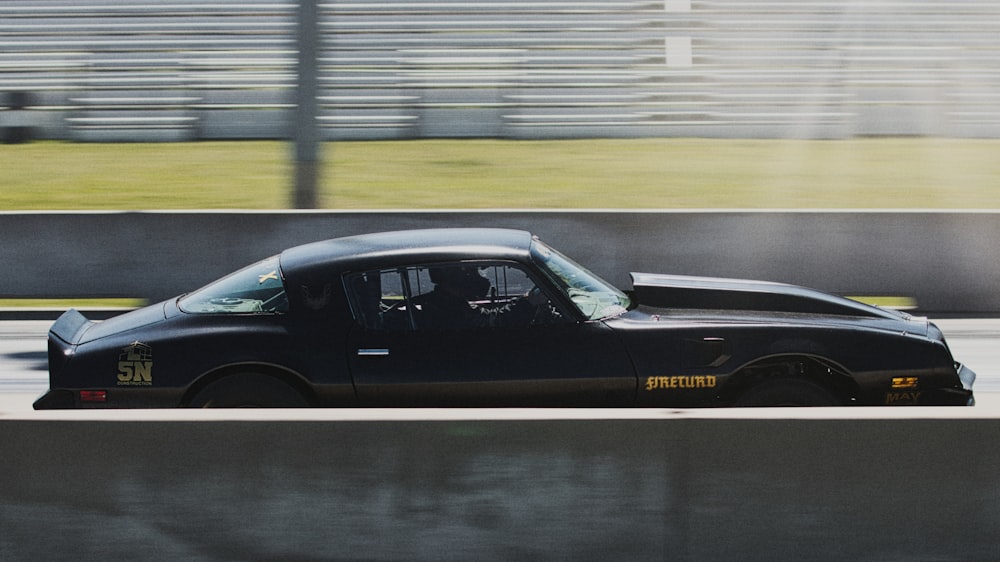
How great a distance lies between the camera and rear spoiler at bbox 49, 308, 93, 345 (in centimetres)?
581

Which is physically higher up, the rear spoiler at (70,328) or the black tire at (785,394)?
the rear spoiler at (70,328)

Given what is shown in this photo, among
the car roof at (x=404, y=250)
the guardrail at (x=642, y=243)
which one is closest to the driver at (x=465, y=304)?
the car roof at (x=404, y=250)

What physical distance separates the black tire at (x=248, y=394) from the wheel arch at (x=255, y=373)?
1 cm

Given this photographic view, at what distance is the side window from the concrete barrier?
6.21 feet

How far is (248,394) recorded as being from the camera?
545 cm

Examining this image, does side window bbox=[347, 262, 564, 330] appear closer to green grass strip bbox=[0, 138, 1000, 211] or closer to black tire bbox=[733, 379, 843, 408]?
black tire bbox=[733, 379, 843, 408]

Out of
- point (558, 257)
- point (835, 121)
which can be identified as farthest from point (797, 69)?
point (558, 257)

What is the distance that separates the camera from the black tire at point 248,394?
542 cm

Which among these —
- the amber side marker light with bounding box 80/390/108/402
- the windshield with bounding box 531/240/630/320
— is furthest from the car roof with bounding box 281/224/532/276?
the amber side marker light with bounding box 80/390/108/402

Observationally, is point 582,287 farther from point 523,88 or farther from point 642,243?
point 523,88

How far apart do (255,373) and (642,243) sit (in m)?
6.39

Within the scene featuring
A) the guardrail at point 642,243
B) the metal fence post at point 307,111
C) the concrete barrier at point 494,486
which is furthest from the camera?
the metal fence post at point 307,111

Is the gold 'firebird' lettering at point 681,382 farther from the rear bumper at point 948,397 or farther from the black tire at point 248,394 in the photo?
the black tire at point 248,394

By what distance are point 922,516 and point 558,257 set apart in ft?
9.26
